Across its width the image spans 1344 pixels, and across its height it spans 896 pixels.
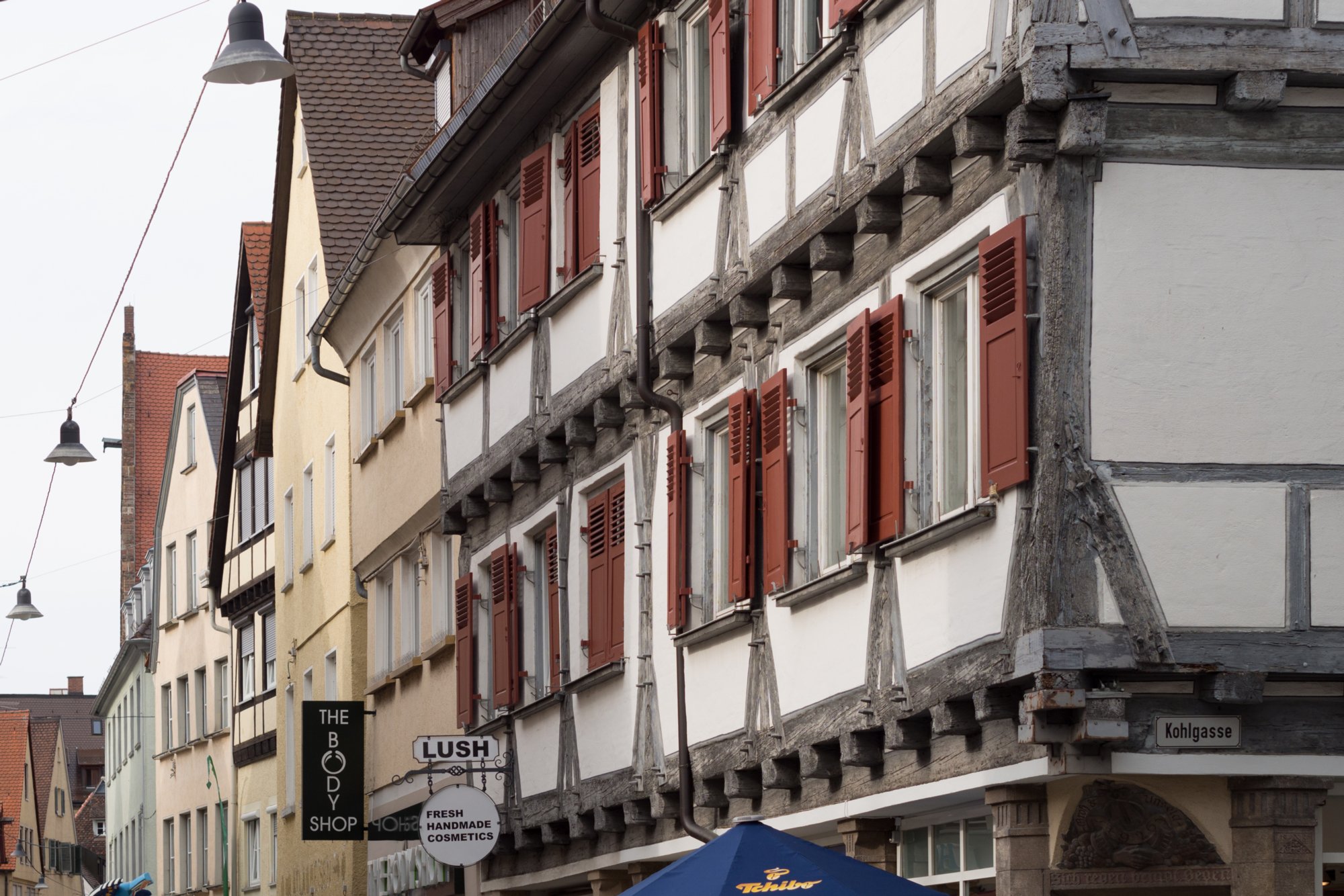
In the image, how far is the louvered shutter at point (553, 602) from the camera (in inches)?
766

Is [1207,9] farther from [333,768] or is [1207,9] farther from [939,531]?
[333,768]

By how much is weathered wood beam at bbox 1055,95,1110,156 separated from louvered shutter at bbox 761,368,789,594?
372 cm

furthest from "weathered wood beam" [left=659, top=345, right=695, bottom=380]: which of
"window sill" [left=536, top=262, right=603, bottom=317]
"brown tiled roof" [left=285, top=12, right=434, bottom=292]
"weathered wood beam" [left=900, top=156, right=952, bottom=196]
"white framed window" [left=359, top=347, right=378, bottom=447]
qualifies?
"brown tiled roof" [left=285, top=12, right=434, bottom=292]

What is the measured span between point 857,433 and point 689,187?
3713 mm

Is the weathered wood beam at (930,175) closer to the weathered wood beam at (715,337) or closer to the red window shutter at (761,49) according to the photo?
the red window shutter at (761,49)

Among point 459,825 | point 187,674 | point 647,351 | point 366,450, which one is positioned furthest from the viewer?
point 187,674

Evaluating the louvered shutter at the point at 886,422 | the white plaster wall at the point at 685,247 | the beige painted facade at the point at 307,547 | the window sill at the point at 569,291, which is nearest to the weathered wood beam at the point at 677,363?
the white plaster wall at the point at 685,247

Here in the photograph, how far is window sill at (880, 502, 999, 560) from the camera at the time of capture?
11211mm

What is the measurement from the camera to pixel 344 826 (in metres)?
Result: 26.2

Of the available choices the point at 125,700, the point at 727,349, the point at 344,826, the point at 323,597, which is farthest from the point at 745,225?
the point at 125,700

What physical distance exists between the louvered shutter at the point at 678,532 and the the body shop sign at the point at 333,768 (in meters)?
10.7

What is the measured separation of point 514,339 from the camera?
66.9ft

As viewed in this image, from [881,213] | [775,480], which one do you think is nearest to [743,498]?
[775,480]

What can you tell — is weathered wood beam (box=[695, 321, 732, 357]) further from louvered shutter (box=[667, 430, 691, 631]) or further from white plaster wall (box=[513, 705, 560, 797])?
white plaster wall (box=[513, 705, 560, 797])
